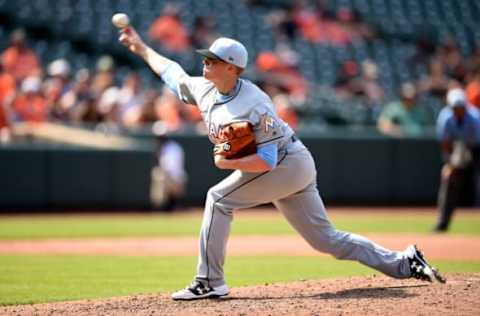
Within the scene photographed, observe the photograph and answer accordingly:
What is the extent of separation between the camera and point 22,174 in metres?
15.2

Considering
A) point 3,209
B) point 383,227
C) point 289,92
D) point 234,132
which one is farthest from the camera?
point 289,92

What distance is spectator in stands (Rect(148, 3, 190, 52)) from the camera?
1884 cm

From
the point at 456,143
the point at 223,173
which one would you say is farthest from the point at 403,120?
the point at 456,143

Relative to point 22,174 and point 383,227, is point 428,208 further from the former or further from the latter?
point 22,174

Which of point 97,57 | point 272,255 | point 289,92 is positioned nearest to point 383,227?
point 272,255

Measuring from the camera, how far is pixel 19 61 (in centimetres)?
1656

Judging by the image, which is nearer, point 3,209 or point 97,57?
point 3,209

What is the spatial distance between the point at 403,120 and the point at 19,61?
742cm

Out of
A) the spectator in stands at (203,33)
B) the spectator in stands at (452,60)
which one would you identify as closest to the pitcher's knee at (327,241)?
the spectator in stands at (203,33)

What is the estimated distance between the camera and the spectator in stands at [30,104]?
15.5m

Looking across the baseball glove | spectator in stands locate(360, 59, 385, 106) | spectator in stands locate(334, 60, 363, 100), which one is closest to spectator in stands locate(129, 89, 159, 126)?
spectator in stands locate(334, 60, 363, 100)

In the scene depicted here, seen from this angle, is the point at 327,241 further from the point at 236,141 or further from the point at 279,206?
the point at 236,141

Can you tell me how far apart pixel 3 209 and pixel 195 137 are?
3766mm

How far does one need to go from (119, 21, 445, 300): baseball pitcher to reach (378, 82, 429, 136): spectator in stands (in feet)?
37.1
